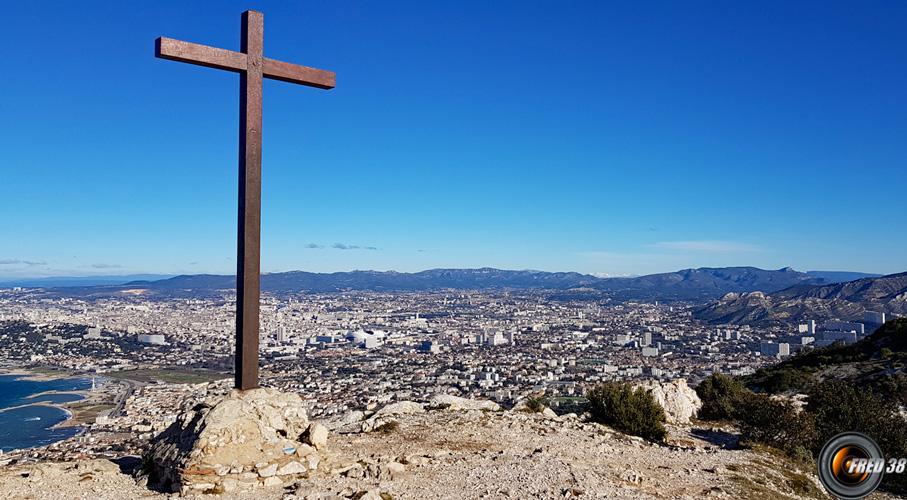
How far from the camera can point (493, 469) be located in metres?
7.91

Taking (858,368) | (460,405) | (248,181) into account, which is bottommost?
(858,368)

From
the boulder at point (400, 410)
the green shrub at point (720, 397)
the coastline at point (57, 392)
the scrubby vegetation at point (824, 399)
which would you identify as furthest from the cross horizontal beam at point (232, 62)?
the coastline at point (57, 392)

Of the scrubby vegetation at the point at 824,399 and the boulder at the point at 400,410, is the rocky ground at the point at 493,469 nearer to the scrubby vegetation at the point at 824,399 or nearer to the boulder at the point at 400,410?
the boulder at the point at 400,410

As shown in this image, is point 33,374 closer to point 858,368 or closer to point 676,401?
point 676,401

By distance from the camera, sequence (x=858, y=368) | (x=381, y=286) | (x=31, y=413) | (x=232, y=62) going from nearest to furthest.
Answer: (x=232, y=62) < (x=858, y=368) < (x=31, y=413) < (x=381, y=286)

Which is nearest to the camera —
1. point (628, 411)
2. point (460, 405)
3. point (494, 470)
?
point (494, 470)

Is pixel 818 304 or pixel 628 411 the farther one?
pixel 818 304

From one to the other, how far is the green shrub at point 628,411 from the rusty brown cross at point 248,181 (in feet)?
25.7

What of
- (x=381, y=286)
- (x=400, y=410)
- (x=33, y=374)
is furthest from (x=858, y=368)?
(x=381, y=286)

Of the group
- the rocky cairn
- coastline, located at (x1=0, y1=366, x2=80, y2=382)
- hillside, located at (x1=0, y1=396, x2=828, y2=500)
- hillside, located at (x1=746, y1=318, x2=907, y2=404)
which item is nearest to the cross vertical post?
the rocky cairn

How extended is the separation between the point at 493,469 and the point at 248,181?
4853 mm

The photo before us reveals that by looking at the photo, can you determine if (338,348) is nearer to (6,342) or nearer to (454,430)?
(6,342)

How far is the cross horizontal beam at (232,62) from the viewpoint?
698cm

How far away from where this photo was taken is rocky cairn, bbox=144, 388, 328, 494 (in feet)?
22.7
